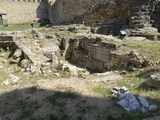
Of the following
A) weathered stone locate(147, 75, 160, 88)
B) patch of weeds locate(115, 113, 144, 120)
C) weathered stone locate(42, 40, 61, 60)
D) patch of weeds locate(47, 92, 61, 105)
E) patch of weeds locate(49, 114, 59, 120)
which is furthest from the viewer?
weathered stone locate(42, 40, 61, 60)

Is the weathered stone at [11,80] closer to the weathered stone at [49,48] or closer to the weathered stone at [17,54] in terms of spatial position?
the weathered stone at [17,54]

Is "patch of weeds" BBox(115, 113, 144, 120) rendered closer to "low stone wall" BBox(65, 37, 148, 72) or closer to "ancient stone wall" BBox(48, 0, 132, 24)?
"low stone wall" BBox(65, 37, 148, 72)

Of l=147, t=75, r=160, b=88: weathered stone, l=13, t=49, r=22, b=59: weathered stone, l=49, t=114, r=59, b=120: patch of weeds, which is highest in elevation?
l=13, t=49, r=22, b=59: weathered stone

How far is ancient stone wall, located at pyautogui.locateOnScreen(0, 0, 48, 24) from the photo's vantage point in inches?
988

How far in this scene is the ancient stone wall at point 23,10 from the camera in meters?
25.1

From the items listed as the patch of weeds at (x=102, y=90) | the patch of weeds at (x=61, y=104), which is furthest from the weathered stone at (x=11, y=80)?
the patch of weeds at (x=102, y=90)

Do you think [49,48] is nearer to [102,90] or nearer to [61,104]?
[102,90]

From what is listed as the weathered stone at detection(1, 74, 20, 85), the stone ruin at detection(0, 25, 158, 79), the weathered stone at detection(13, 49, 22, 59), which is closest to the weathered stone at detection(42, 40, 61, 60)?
the stone ruin at detection(0, 25, 158, 79)

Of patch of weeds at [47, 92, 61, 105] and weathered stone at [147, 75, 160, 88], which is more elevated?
weathered stone at [147, 75, 160, 88]

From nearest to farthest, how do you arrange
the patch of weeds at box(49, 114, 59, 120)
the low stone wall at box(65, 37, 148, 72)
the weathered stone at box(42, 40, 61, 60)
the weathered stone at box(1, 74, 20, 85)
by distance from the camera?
the patch of weeds at box(49, 114, 59, 120), the weathered stone at box(1, 74, 20, 85), the low stone wall at box(65, 37, 148, 72), the weathered stone at box(42, 40, 61, 60)

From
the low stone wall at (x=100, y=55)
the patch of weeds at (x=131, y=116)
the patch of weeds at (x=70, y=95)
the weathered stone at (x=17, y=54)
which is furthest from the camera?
the weathered stone at (x=17, y=54)

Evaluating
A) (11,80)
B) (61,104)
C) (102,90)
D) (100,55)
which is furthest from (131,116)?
(100,55)

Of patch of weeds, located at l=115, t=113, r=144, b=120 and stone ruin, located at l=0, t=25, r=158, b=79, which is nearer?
patch of weeds, located at l=115, t=113, r=144, b=120

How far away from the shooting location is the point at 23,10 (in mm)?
26672
